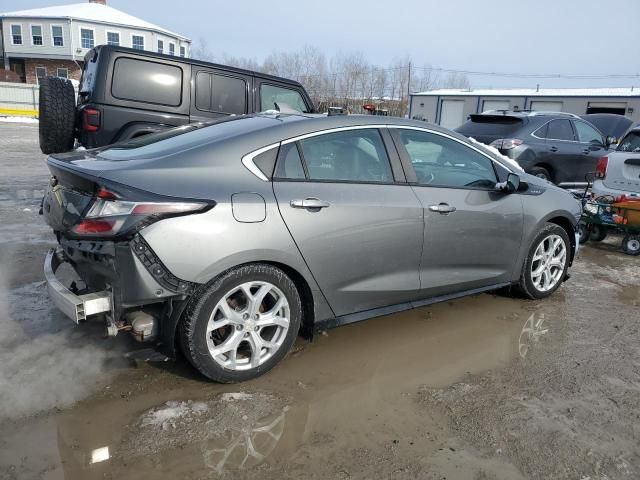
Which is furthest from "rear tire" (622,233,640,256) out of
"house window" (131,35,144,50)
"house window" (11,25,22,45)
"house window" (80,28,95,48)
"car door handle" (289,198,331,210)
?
"house window" (11,25,22,45)

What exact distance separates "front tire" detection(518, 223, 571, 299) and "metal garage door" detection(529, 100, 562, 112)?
30.2 metres

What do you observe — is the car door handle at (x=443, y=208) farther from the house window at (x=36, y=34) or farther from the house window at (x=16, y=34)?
the house window at (x=16, y=34)

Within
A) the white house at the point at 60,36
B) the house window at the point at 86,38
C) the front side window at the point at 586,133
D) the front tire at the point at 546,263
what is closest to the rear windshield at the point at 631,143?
the front side window at the point at 586,133

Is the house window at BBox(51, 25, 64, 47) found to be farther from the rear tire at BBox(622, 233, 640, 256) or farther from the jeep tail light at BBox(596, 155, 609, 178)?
the rear tire at BBox(622, 233, 640, 256)

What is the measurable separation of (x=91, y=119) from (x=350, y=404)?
17.7 feet

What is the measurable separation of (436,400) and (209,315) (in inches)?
55.6

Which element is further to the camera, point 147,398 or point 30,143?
point 30,143

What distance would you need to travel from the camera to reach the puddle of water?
2557 mm

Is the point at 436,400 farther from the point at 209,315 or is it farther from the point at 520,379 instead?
the point at 209,315

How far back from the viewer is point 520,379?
3.48 m

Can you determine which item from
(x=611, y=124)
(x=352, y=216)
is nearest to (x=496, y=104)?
(x=611, y=124)

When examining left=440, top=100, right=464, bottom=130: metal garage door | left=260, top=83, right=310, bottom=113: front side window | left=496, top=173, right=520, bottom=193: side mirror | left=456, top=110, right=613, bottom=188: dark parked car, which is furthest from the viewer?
left=440, top=100, right=464, bottom=130: metal garage door

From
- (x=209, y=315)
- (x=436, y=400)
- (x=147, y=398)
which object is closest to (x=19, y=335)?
(x=147, y=398)

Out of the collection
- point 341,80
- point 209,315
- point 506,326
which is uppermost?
point 341,80
